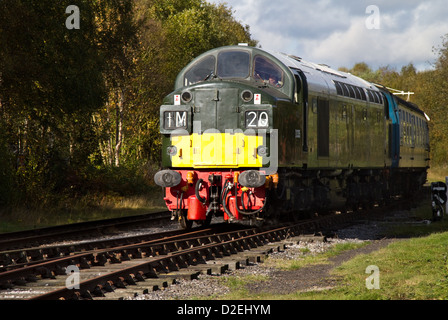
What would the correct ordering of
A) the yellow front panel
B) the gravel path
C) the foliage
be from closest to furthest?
the gravel path
the yellow front panel
the foliage

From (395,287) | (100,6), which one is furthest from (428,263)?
(100,6)

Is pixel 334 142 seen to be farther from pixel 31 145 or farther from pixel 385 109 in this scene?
pixel 31 145

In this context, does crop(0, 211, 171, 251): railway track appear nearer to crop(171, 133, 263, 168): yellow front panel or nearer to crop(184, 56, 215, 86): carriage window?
crop(171, 133, 263, 168): yellow front panel

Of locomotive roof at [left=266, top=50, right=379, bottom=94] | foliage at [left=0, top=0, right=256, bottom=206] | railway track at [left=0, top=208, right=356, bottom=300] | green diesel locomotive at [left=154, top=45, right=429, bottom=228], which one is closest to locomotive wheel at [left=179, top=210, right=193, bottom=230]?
green diesel locomotive at [left=154, top=45, right=429, bottom=228]

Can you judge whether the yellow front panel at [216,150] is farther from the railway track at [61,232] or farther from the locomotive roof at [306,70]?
the railway track at [61,232]

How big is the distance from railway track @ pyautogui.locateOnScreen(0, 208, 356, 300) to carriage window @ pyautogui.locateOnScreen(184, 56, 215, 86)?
352cm

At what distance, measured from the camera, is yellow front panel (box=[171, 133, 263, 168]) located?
Answer: 13.9 meters

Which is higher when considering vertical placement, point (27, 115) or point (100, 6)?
point (100, 6)

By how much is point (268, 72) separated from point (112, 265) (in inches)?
249

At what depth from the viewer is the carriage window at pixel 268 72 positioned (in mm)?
15070

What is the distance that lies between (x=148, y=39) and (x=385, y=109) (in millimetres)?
16379

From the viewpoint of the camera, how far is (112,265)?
421 inches

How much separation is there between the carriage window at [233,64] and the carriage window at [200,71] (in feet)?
0.80
